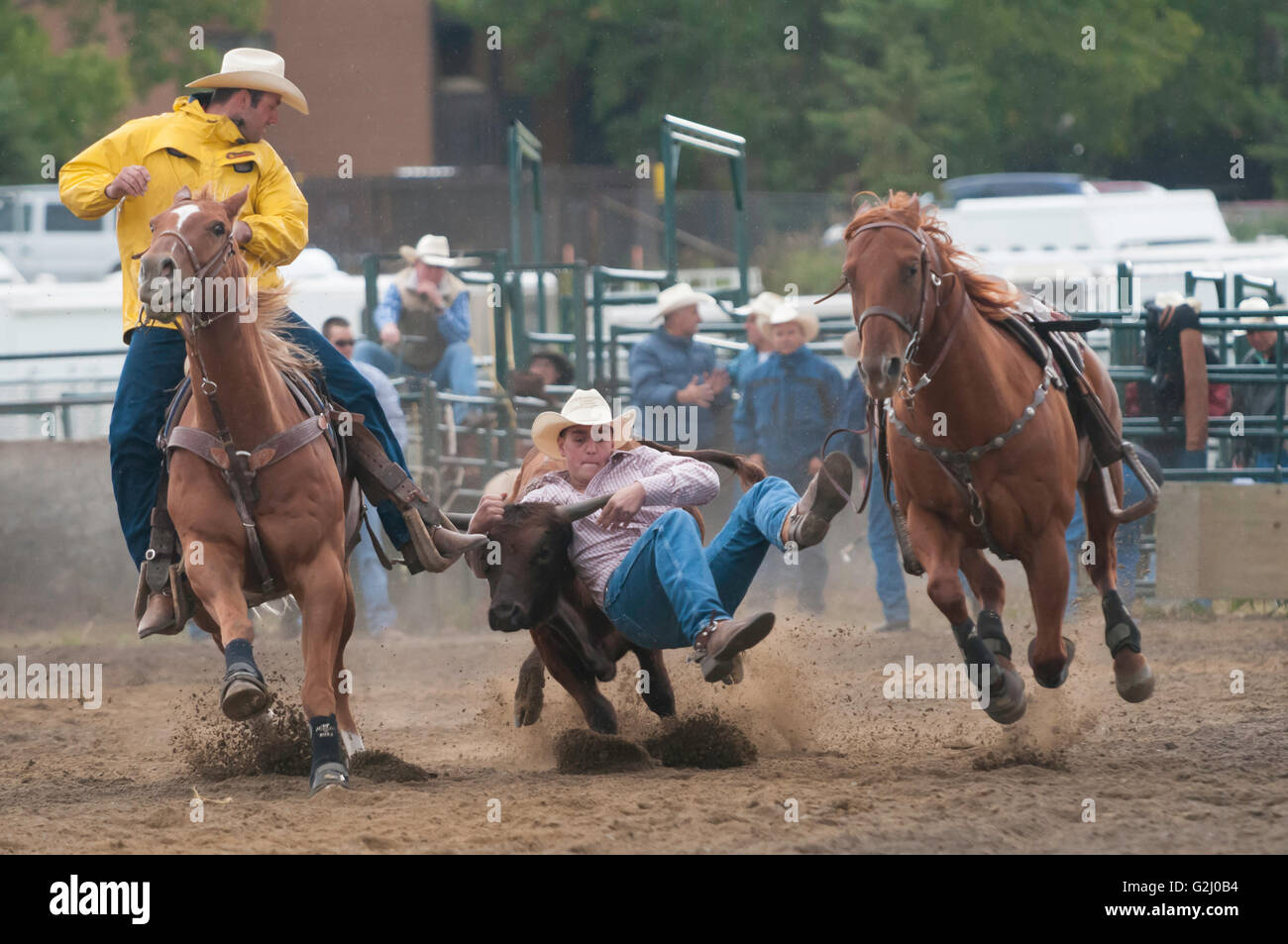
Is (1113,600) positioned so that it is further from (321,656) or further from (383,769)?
(321,656)

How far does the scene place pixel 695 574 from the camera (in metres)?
6.12

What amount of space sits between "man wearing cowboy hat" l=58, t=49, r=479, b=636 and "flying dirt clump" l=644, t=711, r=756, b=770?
1.84 metres

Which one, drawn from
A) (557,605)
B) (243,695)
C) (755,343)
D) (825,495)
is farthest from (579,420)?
(755,343)

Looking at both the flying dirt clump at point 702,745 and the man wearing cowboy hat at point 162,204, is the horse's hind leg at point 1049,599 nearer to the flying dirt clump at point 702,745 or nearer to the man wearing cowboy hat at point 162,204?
the flying dirt clump at point 702,745

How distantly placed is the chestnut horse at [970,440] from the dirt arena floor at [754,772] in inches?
21.7

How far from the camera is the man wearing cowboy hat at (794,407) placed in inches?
450

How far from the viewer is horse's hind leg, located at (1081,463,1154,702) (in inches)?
276

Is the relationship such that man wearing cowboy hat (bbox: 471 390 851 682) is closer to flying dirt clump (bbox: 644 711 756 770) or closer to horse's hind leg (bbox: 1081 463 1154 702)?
flying dirt clump (bbox: 644 711 756 770)

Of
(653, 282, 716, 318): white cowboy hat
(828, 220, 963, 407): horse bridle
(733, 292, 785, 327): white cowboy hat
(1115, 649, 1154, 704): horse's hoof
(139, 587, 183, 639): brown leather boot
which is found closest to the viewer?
(828, 220, 963, 407): horse bridle

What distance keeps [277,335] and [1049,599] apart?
2.96m

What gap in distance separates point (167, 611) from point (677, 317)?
5749mm

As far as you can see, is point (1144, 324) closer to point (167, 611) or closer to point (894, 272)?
point (894, 272)

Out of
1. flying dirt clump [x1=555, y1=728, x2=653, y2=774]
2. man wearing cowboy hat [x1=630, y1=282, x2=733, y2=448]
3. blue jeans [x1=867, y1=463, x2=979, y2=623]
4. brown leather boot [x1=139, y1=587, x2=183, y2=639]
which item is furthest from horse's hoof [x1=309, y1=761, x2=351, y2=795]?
blue jeans [x1=867, y1=463, x2=979, y2=623]

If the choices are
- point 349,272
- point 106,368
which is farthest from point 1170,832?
point 349,272
